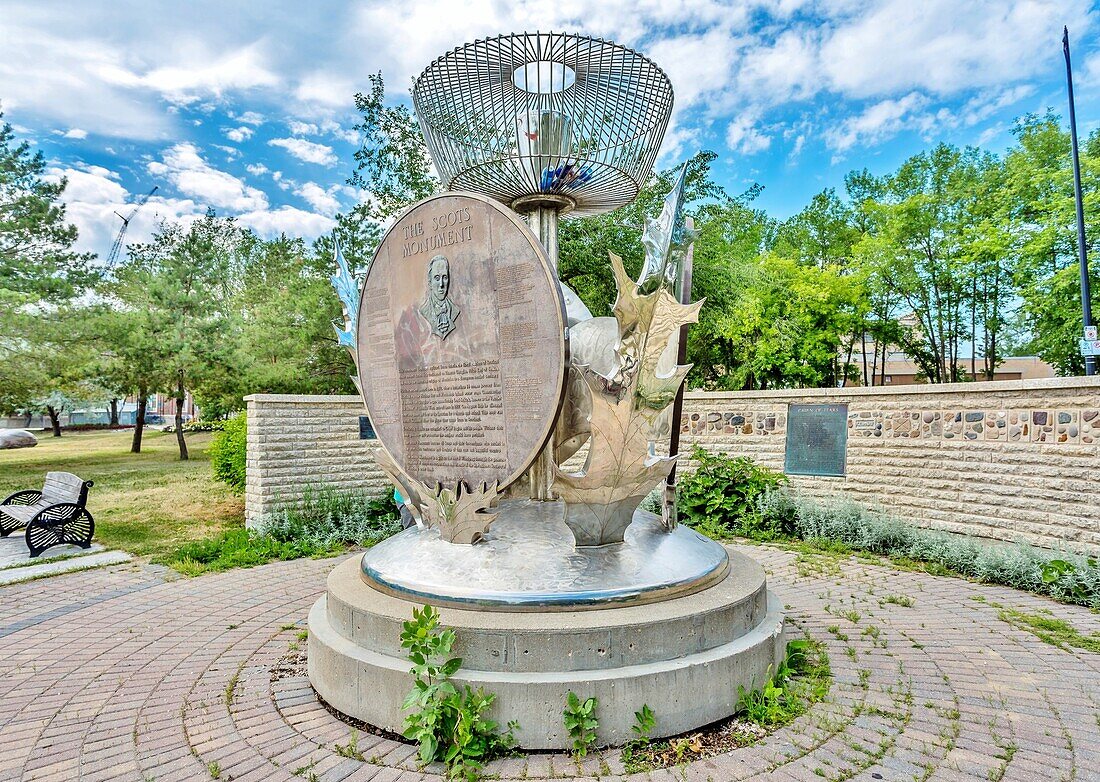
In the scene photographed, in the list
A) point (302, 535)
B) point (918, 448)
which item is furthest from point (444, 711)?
point (918, 448)

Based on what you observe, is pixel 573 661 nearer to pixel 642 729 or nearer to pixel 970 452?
pixel 642 729

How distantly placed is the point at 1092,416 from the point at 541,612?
6.86 m

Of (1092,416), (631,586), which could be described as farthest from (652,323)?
(1092,416)

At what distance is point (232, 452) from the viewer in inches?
451

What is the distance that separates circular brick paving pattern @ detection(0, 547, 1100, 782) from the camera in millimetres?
3111

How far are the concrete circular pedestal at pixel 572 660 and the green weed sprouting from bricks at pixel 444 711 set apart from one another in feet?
0.25

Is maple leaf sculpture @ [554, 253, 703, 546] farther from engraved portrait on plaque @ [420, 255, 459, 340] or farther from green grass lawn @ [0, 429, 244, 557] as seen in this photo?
green grass lawn @ [0, 429, 244, 557]

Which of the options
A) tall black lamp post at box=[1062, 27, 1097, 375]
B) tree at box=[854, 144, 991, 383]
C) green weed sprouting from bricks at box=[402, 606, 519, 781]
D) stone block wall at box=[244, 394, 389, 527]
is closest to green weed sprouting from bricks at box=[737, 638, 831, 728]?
green weed sprouting from bricks at box=[402, 606, 519, 781]

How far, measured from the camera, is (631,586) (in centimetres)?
367

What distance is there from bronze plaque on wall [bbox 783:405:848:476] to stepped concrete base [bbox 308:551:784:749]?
20.9 feet

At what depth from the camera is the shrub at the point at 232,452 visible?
11.1 meters

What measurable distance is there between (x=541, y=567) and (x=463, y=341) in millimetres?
1579

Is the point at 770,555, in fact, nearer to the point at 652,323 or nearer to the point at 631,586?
the point at 631,586

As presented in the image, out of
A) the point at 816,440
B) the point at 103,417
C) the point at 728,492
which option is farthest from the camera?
the point at 103,417
